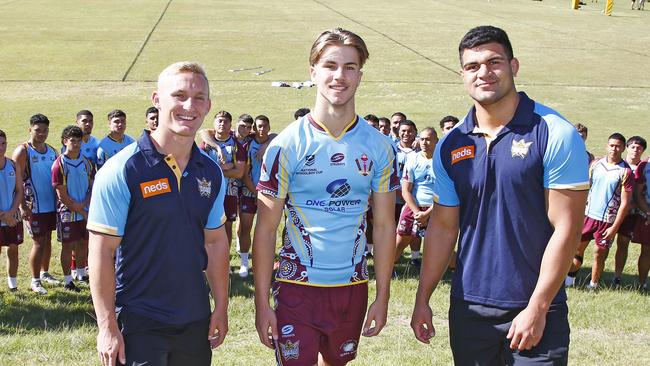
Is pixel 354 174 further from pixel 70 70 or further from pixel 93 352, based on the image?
pixel 70 70

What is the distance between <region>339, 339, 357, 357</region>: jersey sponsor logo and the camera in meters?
4.64

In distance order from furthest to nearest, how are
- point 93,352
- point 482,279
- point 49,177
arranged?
point 49,177, point 93,352, point 482,279

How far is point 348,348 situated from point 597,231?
6244 millimetres

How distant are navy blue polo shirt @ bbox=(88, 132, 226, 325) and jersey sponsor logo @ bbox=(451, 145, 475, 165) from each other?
1474 mm

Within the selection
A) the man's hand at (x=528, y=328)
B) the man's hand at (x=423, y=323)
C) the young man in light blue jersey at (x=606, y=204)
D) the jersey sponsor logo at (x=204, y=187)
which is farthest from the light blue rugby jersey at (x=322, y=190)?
the young man in light blue jersey at (x=606, y=204)

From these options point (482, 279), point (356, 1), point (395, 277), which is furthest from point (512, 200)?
point (356, 1)

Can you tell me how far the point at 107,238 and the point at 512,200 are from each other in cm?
227

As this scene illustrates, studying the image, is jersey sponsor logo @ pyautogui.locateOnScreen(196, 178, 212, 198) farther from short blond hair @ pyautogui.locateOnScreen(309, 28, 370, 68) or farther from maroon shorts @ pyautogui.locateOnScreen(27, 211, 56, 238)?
maroon shorts @ pyautogui.locateOnScreen(27, 211, 56, 238)

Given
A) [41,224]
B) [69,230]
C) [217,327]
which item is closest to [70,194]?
[69,230]

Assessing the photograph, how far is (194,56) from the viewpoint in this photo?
33.9 metres

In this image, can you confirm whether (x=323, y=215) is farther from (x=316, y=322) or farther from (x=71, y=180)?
(x=71, y=180)

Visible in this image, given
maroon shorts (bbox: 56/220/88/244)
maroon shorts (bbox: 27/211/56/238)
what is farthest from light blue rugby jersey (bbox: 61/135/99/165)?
maroon shorts (bbox: 56/220/88/244)

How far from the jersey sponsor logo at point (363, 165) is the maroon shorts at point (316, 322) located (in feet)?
2.38

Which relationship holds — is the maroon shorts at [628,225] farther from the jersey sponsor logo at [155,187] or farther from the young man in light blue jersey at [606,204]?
the jersey sponsor logo at [155,187]
